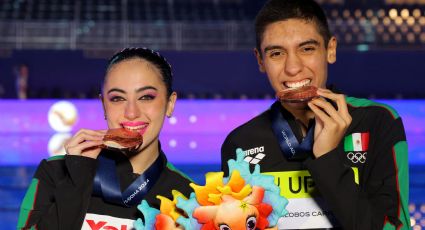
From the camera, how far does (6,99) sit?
14836 mm

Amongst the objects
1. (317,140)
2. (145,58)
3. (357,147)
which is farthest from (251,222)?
(145,58)

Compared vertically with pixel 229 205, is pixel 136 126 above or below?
above

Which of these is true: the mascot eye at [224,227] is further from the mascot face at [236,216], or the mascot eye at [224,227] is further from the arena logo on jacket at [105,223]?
the arena logo on jacket at [105,223]

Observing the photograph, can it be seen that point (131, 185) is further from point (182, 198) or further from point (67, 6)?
point (67, 6)

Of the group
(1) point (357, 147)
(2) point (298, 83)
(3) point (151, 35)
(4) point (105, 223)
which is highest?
(3) point (151, 35)

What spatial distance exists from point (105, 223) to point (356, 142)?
839 millimetres

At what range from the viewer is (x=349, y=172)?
238 cm

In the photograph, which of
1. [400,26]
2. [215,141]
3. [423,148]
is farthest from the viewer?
[400,26]

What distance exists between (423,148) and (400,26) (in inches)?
222

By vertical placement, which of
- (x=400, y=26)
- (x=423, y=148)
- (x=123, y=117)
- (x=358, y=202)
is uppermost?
(x=400, y=26)

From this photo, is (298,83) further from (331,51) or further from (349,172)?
(349,172)

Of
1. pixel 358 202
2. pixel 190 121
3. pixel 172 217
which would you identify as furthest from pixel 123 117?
pixel 190 121

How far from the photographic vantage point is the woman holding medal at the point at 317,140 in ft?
7.76

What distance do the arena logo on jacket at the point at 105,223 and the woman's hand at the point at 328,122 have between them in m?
0.63
